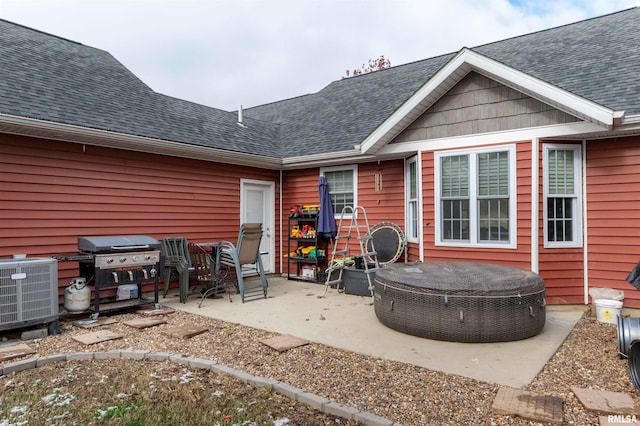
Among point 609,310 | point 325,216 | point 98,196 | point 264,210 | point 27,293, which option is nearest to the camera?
point 27,293

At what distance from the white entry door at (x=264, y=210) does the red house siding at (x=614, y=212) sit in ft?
19.8

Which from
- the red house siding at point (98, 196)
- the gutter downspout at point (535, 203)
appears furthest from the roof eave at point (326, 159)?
the gutter downspout at point (535, 203)

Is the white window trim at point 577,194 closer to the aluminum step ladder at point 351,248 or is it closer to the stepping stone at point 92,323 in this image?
the aluminum step ladder at point 351,248

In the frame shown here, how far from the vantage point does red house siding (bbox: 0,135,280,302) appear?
5504 millimetres

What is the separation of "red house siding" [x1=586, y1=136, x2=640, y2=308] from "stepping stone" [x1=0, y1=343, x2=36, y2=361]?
705 cm

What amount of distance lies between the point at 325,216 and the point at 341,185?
81cm

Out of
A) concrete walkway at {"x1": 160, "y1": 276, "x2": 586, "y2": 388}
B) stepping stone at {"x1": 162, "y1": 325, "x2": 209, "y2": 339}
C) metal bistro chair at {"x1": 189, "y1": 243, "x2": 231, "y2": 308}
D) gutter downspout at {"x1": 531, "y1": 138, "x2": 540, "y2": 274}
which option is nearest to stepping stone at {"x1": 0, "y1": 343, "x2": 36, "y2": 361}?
stepping stone at {"x1": 162, "y1": 325, "x2": 209, "y2": 339}

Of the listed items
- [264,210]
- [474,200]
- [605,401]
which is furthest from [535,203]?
[264,210]

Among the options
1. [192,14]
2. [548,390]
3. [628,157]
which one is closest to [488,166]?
[628,157]

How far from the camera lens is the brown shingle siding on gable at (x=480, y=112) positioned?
5.68 metres

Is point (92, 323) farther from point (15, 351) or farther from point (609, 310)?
point (609, 310)

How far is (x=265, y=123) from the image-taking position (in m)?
10.8

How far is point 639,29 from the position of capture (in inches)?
274

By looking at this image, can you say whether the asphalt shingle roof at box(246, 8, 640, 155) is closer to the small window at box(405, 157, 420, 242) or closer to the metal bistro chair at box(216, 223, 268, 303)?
the small window at box(405, 157, 420, 242)
